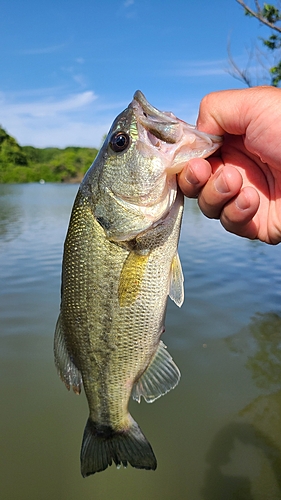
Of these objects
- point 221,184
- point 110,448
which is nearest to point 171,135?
point 221,184

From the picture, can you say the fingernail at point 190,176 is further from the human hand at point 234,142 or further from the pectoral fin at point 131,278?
the pectoral fin at point 131,278

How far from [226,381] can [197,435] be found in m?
1.05

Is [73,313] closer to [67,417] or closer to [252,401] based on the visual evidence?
[67,417]

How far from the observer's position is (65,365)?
7.41 ft

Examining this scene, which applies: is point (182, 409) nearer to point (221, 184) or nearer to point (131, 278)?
point (131, 278)

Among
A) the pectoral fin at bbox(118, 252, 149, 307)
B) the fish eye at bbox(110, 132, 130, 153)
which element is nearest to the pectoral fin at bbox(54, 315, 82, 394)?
the pectoral fin at bbox(118, 252, 149, 307)

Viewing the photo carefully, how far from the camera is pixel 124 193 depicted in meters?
2.07

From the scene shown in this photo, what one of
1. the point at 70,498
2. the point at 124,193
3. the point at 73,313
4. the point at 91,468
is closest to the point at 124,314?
the point at 73,313

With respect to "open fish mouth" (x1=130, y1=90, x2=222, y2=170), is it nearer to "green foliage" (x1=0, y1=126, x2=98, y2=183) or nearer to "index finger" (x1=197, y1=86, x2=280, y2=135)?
"index finger" (x1=197, y1=86, x2=280, y2=135)

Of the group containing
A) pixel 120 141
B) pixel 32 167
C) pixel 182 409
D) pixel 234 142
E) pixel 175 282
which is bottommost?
pixel 182 409

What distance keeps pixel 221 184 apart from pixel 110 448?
1.70 metres

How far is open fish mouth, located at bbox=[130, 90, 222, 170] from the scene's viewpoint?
6.37 feet

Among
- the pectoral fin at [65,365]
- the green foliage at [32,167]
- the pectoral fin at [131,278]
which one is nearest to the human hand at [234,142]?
the pectoral fin at [131,278]

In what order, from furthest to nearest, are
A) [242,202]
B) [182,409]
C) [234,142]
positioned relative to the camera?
[182,409] → [234,142] → [242,202]
